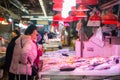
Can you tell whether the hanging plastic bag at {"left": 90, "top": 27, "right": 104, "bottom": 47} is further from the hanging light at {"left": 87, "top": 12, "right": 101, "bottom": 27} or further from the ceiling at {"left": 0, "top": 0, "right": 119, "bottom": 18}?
the ceiling at {"left": 0, "top": 0, "right": 119, "bottom": 18}

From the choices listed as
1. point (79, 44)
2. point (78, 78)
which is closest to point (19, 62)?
point (79, 44)

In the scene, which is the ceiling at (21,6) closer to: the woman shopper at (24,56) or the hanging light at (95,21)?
the hanging light at (95,21)

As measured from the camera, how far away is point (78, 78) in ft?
14.4

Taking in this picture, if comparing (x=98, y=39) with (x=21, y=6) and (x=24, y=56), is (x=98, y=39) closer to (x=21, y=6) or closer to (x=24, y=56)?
(x=24, y=56)

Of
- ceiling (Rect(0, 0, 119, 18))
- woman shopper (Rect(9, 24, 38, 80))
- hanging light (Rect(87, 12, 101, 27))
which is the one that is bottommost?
woman shopper (Rect(9, 24, 38, 80))

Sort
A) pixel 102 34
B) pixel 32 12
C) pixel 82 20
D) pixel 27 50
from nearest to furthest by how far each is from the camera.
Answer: pixel 27 50
pixel 102 34
pixel 82 20
pixel 32 12

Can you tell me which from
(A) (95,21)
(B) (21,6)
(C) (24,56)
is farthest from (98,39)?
(B) (21,6)

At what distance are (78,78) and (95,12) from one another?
4059 millimetres

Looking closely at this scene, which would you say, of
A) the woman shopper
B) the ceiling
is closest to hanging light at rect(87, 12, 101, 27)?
the woman shopper

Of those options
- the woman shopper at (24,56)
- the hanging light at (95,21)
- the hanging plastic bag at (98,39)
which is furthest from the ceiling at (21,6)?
the woman shopper at (24,56)

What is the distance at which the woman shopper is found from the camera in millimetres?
6062

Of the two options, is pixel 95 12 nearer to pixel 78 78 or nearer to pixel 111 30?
pixel 111 30

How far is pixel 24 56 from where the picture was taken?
6031 millimetres

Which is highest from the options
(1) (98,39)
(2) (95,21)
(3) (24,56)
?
(2) (95,21)
